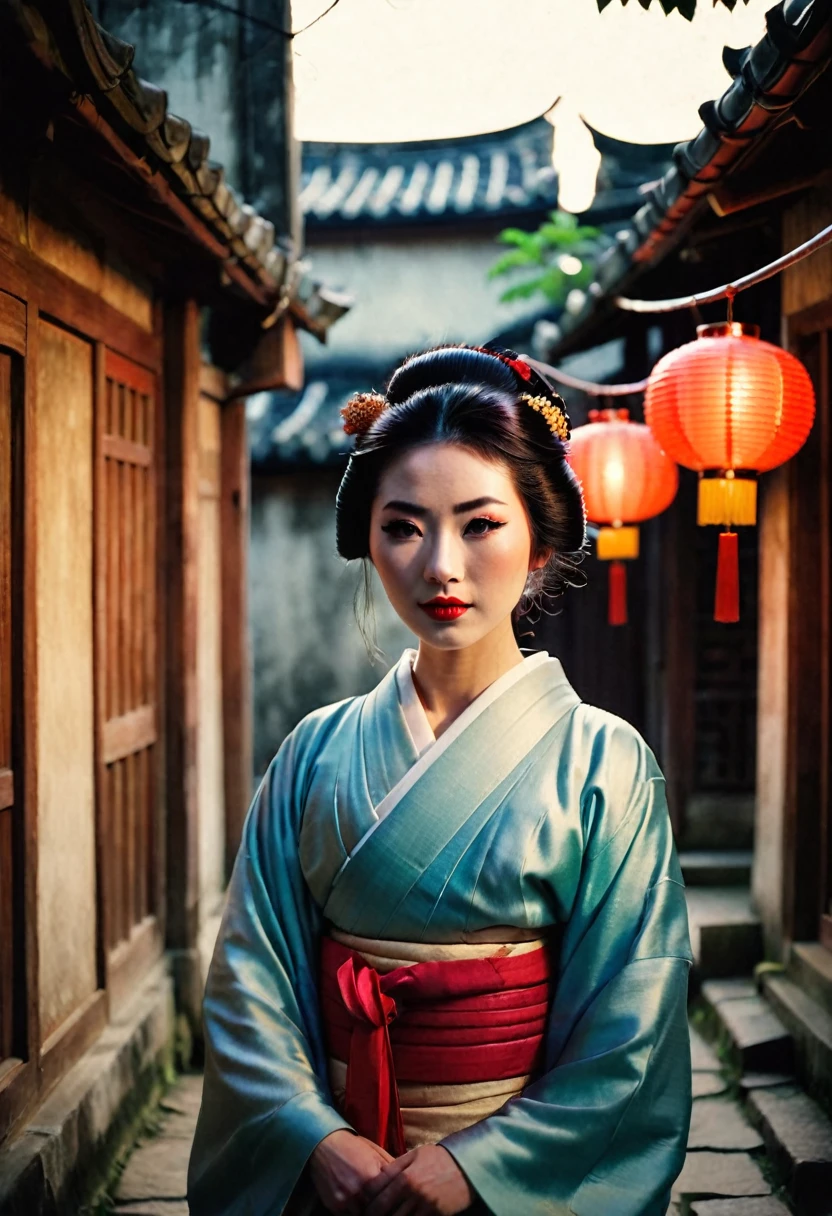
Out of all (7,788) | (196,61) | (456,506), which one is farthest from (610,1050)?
(196,61)

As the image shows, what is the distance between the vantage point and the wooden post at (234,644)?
8984 millimetres

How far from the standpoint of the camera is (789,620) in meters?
6.57

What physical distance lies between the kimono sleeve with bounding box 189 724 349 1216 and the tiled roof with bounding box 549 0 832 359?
2673 mm

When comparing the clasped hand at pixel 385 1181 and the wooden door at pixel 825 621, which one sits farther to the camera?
the wooden door at pixel 825 621

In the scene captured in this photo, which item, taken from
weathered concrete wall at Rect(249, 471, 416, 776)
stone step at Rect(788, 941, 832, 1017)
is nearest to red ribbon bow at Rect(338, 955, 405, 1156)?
stone step at Rect(788, 941, 832, 1017)

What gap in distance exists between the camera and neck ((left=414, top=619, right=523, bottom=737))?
3.25 metres

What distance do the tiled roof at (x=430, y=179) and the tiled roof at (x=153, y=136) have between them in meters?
7.70

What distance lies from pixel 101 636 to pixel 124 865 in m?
1.37

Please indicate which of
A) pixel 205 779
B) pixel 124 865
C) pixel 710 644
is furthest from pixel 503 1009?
pixel 710 644

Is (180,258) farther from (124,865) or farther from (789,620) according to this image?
(789,620)

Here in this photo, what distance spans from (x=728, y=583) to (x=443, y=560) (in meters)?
1.76

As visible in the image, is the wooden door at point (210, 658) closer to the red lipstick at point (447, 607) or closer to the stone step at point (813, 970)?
the stone step at point (813, 970)

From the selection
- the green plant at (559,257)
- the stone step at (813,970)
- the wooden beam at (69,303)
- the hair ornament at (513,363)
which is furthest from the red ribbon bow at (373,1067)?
the green plant at (559,257)

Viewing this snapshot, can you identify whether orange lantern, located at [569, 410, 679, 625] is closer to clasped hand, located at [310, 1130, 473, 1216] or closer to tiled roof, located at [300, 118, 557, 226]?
clasped hand, located at [310, 1130, 473, 1216]
